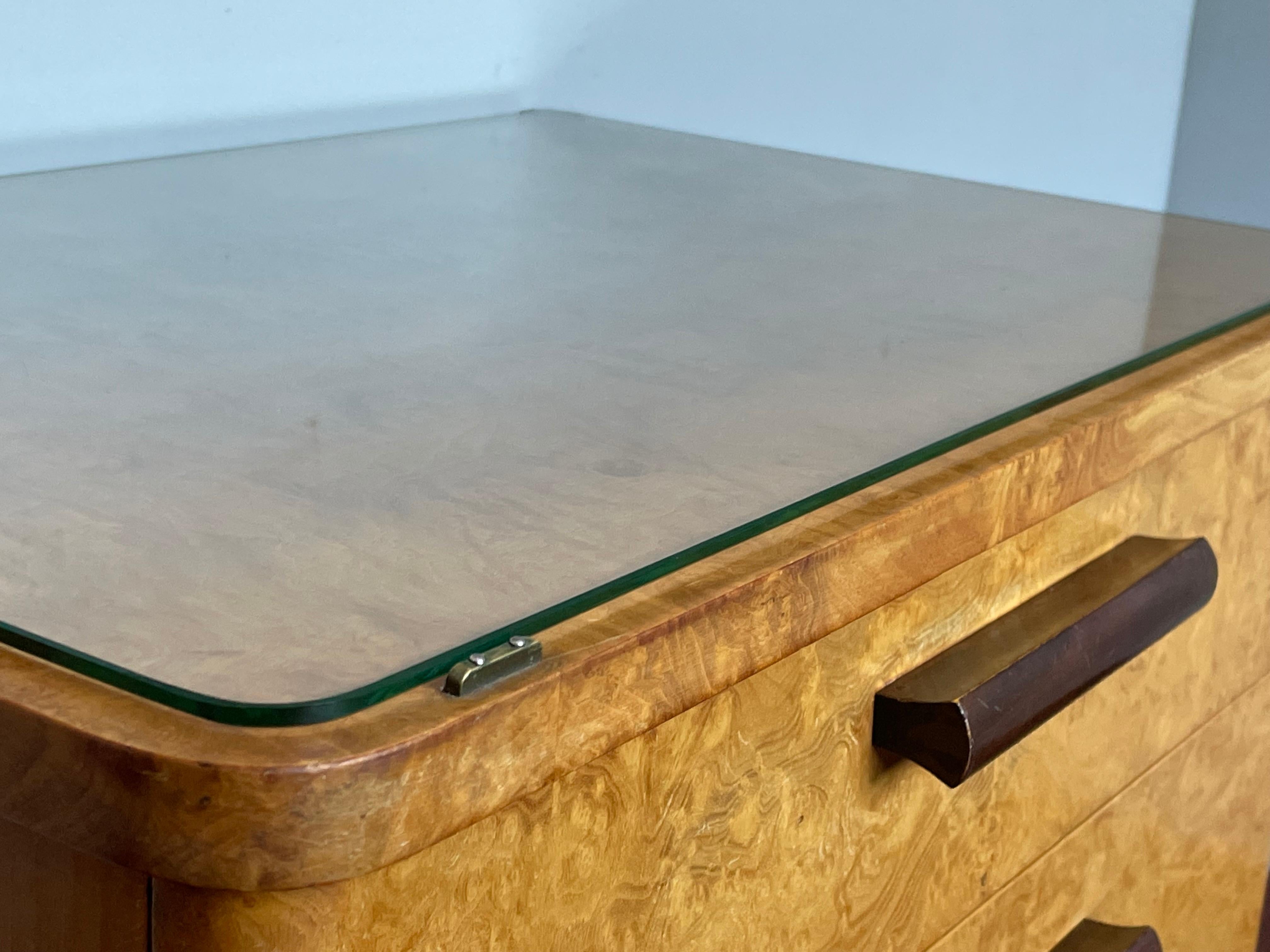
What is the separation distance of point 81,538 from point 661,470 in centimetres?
16

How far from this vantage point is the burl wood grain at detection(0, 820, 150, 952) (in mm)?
307

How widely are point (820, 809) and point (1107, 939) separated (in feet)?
0.78

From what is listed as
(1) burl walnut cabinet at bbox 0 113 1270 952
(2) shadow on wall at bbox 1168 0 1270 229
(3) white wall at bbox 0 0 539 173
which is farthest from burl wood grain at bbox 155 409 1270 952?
(3) white wall at bbox 0 0 539 173

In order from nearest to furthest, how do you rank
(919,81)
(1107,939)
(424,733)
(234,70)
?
(424,733), (1107,939), (234,70), (919,81)

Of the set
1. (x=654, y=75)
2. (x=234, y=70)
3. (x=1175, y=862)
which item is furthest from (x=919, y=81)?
(x=1175, y=862)

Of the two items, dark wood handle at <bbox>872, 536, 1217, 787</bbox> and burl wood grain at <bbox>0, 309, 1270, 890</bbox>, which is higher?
burl wood grain at <bbox>0, 309, 1270, 890</bbox>

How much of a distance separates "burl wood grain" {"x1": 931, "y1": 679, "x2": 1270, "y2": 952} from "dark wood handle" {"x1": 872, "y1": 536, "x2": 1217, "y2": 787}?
11 cm

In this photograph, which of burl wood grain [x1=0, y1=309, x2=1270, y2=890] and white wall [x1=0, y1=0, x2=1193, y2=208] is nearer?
burl wood grain [x1=0, y1=309, x2=1270, y2=890]

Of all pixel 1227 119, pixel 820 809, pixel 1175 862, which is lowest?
pixel 1175 862

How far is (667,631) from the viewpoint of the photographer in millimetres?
349

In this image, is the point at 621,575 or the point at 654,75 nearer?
the point at 621,575

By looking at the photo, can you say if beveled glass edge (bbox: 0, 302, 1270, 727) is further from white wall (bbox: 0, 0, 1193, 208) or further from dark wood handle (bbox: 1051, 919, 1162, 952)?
white wall (bbox: 0, 0, 1193, 208)

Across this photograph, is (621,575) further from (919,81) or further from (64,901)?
(919,81)

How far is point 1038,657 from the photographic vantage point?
1.54 feet
